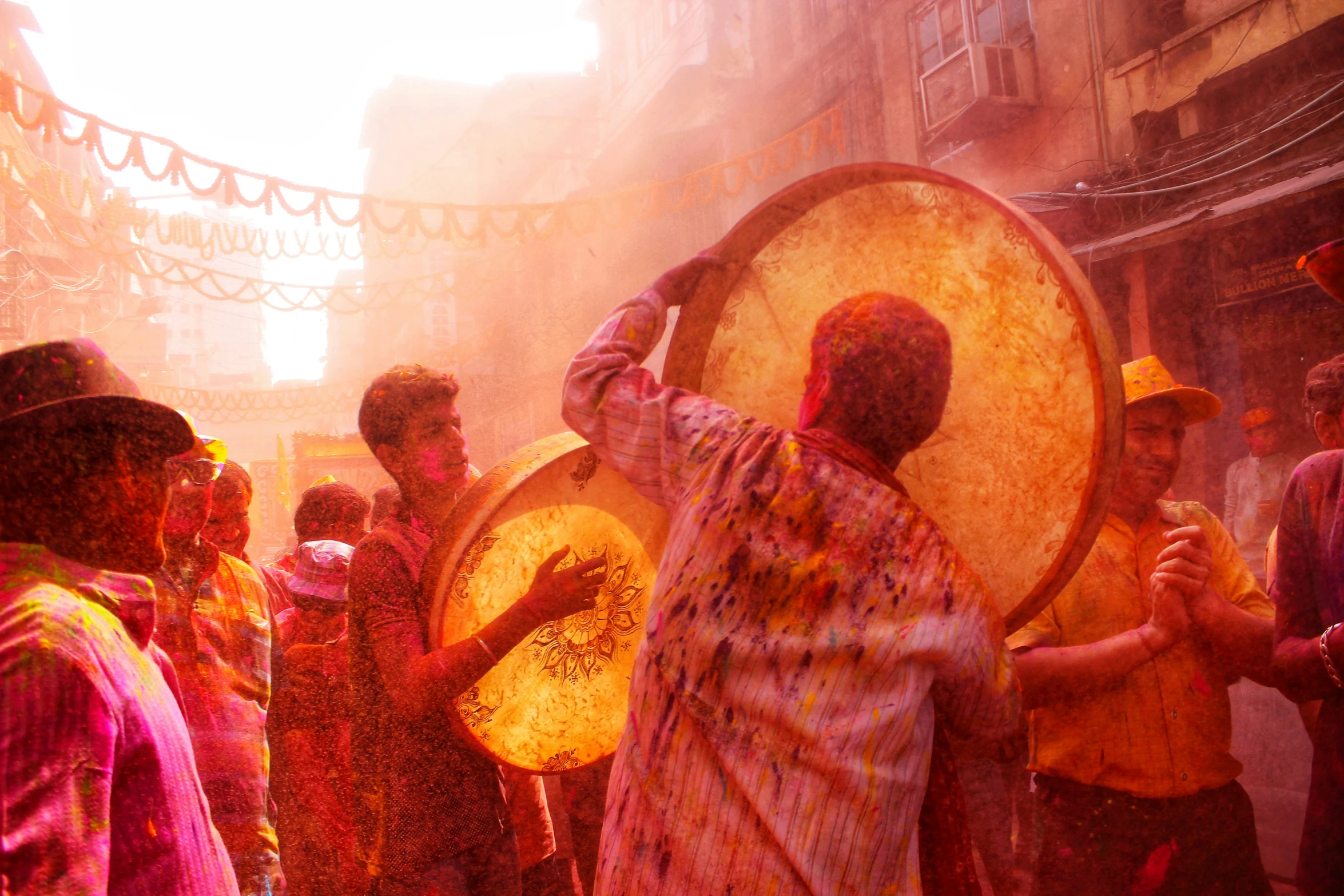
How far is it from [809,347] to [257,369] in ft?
244

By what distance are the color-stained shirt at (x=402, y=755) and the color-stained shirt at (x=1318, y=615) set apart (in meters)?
1.97

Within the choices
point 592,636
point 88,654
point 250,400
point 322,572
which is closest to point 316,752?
point 322,572

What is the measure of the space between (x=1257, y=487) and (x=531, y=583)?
Result: 25.1 ft

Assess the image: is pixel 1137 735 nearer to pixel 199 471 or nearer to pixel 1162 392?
pixel 1162 392

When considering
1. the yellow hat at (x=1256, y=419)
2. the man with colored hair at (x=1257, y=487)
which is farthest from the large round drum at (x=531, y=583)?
the yellow hat at (x=1256, y=419)

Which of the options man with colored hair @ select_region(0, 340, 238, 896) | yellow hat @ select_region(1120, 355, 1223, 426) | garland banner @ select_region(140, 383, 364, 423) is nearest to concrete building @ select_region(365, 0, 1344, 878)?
yellow hat @ select_region(1120, 355, 1223, 426)

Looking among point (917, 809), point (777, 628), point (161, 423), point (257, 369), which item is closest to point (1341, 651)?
point (917, 809)

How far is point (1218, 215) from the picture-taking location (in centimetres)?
802

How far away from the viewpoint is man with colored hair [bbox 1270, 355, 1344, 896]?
1936mm

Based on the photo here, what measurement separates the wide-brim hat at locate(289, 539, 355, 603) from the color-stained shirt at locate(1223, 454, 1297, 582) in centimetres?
709

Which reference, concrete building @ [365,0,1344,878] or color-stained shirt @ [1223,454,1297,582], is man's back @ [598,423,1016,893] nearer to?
concrete building @ [365,0,1344,878]

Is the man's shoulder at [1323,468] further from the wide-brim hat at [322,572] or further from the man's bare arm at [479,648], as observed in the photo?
the wide-brim hat at [322,572]

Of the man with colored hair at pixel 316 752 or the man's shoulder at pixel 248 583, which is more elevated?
the man's shoulder at pixel 248 583

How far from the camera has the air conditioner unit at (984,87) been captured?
33.9 ft
